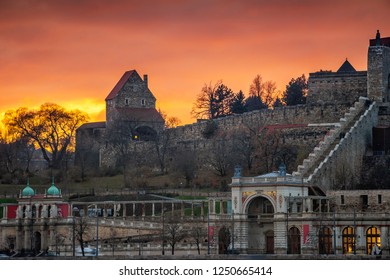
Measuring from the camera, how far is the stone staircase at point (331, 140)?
159 feet

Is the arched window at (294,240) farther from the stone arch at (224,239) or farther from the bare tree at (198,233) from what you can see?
the bare tree at (198,233)

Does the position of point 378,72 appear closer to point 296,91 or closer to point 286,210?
point 286,210

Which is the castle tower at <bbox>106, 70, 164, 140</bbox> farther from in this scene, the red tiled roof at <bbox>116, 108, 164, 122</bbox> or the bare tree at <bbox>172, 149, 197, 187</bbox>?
the bare tree at <bbox>172, 149, 197, 187</bbox>

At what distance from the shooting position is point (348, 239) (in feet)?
139

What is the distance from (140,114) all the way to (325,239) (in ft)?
93.0

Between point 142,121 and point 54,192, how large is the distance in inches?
616

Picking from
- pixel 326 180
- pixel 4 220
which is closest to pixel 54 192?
pixel 4 220

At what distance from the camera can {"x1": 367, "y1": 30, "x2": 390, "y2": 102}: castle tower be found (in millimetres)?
54906

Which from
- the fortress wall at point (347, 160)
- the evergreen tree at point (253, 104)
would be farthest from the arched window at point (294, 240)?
the evergreen tree at point (253, 104)

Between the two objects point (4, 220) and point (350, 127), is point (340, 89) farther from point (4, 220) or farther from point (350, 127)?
point (4, 220)

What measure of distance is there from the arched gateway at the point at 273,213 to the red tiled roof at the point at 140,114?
2400cm

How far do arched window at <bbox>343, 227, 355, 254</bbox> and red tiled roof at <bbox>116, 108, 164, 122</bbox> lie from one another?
1085 inches

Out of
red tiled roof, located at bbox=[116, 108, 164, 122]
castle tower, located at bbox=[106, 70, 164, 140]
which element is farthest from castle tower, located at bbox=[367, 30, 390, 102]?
red tiled roof, located at bbox=[116, 108, 164, 122]

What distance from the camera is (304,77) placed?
6806cm
